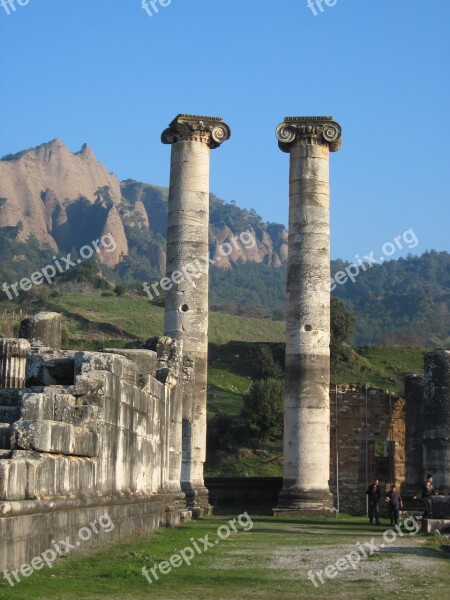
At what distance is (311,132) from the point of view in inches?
1277

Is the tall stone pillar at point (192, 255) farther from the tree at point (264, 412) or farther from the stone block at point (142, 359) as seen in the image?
the tree at point (264, 412)

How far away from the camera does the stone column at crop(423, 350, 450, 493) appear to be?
29.1 metres

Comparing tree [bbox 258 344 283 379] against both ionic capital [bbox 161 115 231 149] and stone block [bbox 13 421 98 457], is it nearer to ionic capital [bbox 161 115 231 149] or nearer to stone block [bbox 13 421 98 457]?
ionic capital [bbox 161 115 231 149]

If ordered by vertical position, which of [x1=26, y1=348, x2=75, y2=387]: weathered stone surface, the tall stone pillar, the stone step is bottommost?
the stone step

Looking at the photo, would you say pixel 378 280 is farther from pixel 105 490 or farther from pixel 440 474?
pixel 105 490

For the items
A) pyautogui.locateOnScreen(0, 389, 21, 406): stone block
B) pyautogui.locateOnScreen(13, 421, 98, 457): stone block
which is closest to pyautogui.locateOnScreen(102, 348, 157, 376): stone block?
Answer: pyautogui.locateOnScreen(0, 389, 21, 406): stone block

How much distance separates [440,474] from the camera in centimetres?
2912

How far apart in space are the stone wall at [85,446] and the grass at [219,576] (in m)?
0.47

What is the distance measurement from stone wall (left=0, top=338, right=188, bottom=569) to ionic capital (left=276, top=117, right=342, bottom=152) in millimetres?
9496

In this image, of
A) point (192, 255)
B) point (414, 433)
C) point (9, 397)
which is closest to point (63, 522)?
point (9, 397)

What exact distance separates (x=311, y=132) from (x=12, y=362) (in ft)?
44.4

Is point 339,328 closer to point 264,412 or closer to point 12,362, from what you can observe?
point 264,412

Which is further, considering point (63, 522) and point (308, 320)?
point (308, 320)

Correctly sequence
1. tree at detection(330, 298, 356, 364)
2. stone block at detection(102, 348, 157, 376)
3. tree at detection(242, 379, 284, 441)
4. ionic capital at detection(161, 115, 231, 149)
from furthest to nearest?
tree at detection(330, 298, 356, 364)
tree at detection(242, 379, 284, 441)
ionic capital at detection(161, 115, 231, 149)
stone block at detection(102, 348, 157, 376)
